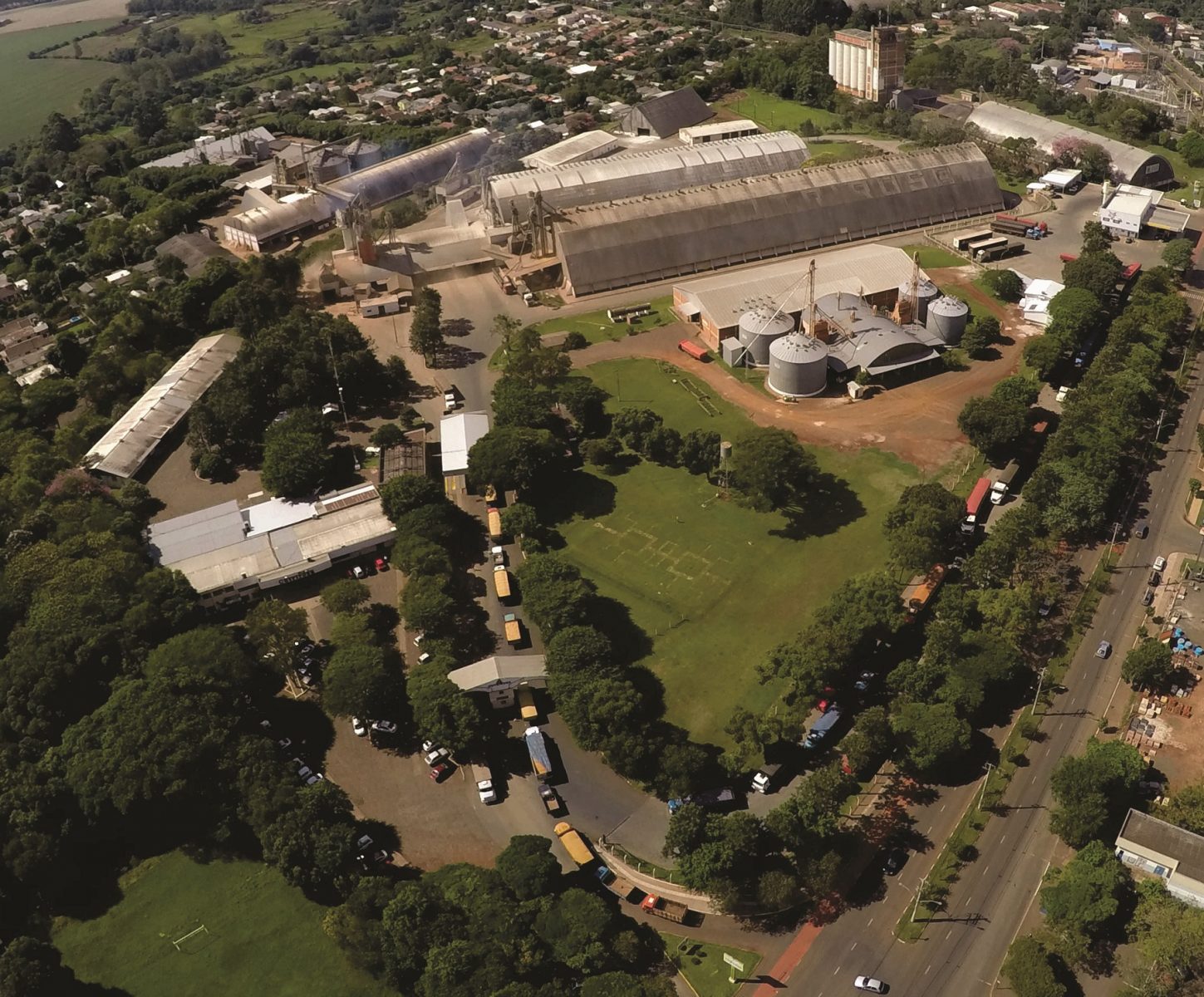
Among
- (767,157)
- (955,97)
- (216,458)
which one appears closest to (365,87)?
(767,157)

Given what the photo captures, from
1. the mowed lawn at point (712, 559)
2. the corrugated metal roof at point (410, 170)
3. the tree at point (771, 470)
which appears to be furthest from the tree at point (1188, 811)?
the corrugated metal roof at point (410, 170)

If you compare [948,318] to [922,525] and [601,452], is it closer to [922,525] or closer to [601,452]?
[922,525]

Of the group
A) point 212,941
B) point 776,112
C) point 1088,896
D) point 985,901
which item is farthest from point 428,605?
point 776,112

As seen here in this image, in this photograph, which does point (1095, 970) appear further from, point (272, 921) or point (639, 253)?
point (639, 253)

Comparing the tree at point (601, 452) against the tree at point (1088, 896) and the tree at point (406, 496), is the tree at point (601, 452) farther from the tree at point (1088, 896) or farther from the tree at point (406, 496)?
the tree at point (1088, 896)

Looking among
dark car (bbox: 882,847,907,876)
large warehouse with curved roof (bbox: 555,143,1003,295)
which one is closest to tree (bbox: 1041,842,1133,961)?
dark car (bbox: 882,847,907,876)

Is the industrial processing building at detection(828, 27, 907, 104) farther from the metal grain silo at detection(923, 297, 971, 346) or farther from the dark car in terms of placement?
the dark car
